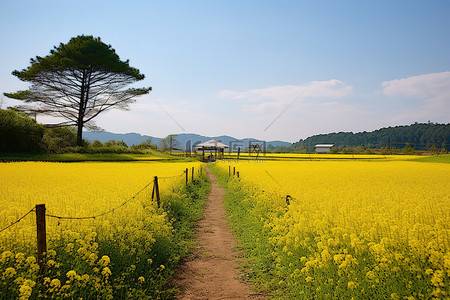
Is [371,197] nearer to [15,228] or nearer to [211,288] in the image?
[211,288]

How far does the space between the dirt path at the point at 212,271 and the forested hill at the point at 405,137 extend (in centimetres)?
8746

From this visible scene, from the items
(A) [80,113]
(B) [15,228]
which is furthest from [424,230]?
(A) [80,113]

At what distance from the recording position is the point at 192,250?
7.37m

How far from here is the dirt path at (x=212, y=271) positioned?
5137 millimetres

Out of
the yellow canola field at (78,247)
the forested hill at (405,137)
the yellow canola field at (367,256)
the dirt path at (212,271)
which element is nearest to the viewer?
the yellow canola field at (78,247)

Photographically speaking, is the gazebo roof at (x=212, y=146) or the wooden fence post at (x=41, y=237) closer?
the wooden fence post at (x=41, y=237)

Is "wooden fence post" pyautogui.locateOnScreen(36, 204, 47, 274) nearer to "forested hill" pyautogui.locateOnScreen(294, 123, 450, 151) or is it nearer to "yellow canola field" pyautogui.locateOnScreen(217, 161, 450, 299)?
"yellow canola field" pyautogui.locateOnScreen(217, 161, 450, 299)

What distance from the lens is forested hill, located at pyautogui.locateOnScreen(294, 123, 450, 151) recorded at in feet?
328

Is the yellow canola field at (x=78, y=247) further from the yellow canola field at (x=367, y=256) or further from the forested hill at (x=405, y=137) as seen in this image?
the forested hill at (x=405, y=137)

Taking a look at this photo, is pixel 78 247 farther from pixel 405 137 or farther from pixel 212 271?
pixel 405 137

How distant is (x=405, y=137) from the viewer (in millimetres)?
113062

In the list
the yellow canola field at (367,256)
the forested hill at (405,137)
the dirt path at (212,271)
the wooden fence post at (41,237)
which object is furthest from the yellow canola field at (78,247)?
the forested hill at (405,137)

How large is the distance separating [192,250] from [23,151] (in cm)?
→ 3113

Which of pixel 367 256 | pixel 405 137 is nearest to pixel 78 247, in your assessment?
pixel 367 256
